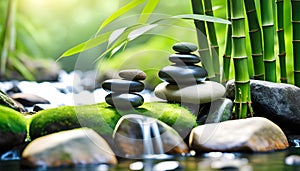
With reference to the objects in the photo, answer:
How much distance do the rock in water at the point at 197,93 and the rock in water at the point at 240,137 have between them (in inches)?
10.6

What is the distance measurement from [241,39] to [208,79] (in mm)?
379

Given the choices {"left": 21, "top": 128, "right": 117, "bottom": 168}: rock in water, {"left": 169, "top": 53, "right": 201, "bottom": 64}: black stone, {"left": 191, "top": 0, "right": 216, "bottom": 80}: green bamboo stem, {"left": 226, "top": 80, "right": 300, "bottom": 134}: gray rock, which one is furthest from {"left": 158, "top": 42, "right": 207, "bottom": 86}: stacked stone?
{"left": 21, "top": 128, "right": 117, "bottom": 168}: rock in water

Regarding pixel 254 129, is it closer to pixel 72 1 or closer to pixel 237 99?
pixel 237 99

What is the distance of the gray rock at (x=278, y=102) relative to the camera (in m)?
2.53

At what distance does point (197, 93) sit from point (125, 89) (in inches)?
15.0

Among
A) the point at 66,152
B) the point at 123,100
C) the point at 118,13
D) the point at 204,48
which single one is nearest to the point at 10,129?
the point at 66,152

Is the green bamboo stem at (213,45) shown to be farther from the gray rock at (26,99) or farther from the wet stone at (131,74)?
the gray rock at (26,99)

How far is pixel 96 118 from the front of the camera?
7.47 feet

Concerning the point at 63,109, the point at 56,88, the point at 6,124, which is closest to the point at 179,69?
the point at 63,109

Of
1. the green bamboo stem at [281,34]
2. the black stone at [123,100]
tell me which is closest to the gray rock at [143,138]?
the black stone at [123,100]

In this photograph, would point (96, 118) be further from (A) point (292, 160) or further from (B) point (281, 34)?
(B) point (281, 34)

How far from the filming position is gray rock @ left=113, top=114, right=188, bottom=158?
82.4 inches

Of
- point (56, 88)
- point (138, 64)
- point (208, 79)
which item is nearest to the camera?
point (208, 79)

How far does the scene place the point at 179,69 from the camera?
2.52 metres
